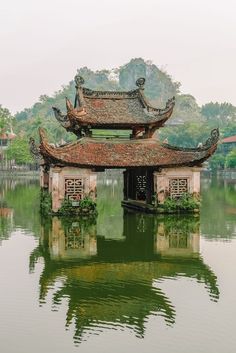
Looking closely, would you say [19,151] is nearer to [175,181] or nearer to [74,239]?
[175,181]

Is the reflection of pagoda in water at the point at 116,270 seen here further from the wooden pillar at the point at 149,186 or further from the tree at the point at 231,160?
the tree at the point at 231,160

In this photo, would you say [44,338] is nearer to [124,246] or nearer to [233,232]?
[124,246]

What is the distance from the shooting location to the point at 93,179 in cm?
2522

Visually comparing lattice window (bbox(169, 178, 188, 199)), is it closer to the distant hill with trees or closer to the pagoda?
the pagoda

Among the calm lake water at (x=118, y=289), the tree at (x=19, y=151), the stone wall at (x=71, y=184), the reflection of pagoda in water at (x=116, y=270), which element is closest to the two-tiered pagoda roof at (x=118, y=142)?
the stone wall at (x=71, y=184)

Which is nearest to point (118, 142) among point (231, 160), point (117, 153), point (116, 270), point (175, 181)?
point (117, 153)

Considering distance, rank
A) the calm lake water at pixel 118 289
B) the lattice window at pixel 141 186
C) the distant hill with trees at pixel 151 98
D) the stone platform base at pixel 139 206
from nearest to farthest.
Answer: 1. the calm lake water at pixel 118 289
2. the stone platform base at pixel 139 206
3. the lattice window at pixel 141 186
4. the distant hill with trees at pixel 151 98

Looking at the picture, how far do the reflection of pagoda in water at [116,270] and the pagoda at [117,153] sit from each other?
10.5 feet

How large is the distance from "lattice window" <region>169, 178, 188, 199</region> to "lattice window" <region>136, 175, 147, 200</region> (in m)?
4.41

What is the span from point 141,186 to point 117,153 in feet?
17.1

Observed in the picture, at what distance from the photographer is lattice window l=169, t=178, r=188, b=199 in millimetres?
26531

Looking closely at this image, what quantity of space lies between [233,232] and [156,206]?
6.38 m

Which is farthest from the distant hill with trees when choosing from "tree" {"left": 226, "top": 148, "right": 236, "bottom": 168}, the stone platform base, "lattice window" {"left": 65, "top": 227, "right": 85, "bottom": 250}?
"lattice window" {"left": 65, "top": 227, "right": 85, "bottom": 250}

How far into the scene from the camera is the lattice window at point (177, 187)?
1045 inches
